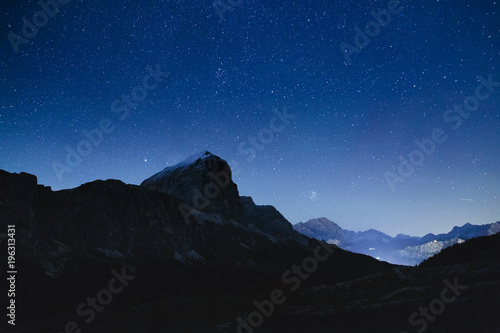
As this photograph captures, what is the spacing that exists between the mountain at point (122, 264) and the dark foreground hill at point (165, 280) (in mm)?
417

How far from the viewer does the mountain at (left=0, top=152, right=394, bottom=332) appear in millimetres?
68500

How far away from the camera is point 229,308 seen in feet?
224

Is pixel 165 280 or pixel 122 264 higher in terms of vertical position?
pixel 122 264

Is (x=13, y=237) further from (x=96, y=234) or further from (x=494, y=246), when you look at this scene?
(x=494, y=246)

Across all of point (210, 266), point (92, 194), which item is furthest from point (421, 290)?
point (92, 194)

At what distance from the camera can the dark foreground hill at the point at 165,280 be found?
42938 millimetres

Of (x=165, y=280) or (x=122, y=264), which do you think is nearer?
(x=165, y=280)

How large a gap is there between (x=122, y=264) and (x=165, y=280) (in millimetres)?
20571

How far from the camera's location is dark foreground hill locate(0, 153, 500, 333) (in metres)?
42.9

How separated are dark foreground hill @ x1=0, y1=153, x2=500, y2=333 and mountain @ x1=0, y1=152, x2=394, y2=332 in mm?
417

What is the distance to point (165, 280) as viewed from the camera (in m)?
114

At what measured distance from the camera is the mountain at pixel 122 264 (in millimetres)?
68500

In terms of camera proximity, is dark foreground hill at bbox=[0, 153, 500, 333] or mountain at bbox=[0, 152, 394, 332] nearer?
dark foreground hill at bbox=[0, 153, 500, 333]

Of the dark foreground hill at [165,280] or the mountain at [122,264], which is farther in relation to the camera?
the mountain at [122,264]
